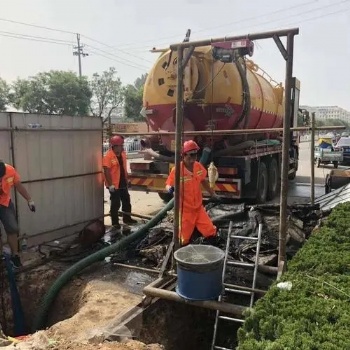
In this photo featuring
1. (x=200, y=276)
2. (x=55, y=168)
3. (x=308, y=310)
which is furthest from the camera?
(x=55, y=168)

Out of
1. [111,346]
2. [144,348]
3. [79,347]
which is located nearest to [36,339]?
[79,347]

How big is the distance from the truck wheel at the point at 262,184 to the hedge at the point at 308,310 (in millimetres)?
5752

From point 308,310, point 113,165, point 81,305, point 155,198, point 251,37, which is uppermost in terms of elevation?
point 251,37

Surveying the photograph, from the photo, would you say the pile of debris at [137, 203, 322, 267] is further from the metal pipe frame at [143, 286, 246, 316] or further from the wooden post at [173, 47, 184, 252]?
the metal pipe frame at [143, 286, 246, 316]

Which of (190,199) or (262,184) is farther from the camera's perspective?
(262,184)

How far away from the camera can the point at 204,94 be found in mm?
8047

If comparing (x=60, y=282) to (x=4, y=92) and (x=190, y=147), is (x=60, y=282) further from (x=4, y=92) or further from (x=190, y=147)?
(x=4, y=92)

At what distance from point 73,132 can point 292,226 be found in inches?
150

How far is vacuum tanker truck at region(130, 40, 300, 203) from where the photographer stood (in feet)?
26.2

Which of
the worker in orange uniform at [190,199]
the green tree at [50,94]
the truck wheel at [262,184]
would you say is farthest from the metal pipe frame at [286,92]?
the green tree at [50,94]

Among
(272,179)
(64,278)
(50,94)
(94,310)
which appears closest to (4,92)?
(50,94)

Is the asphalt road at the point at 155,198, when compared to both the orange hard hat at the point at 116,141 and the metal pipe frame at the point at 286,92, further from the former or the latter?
the metal pipe frame at the point at 286,92

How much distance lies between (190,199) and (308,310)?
247 centimetres

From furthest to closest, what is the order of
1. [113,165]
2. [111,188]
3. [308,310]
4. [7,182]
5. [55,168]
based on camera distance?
[113,165] < [111,188] < [55,168] < [7,182] < [308,310]
